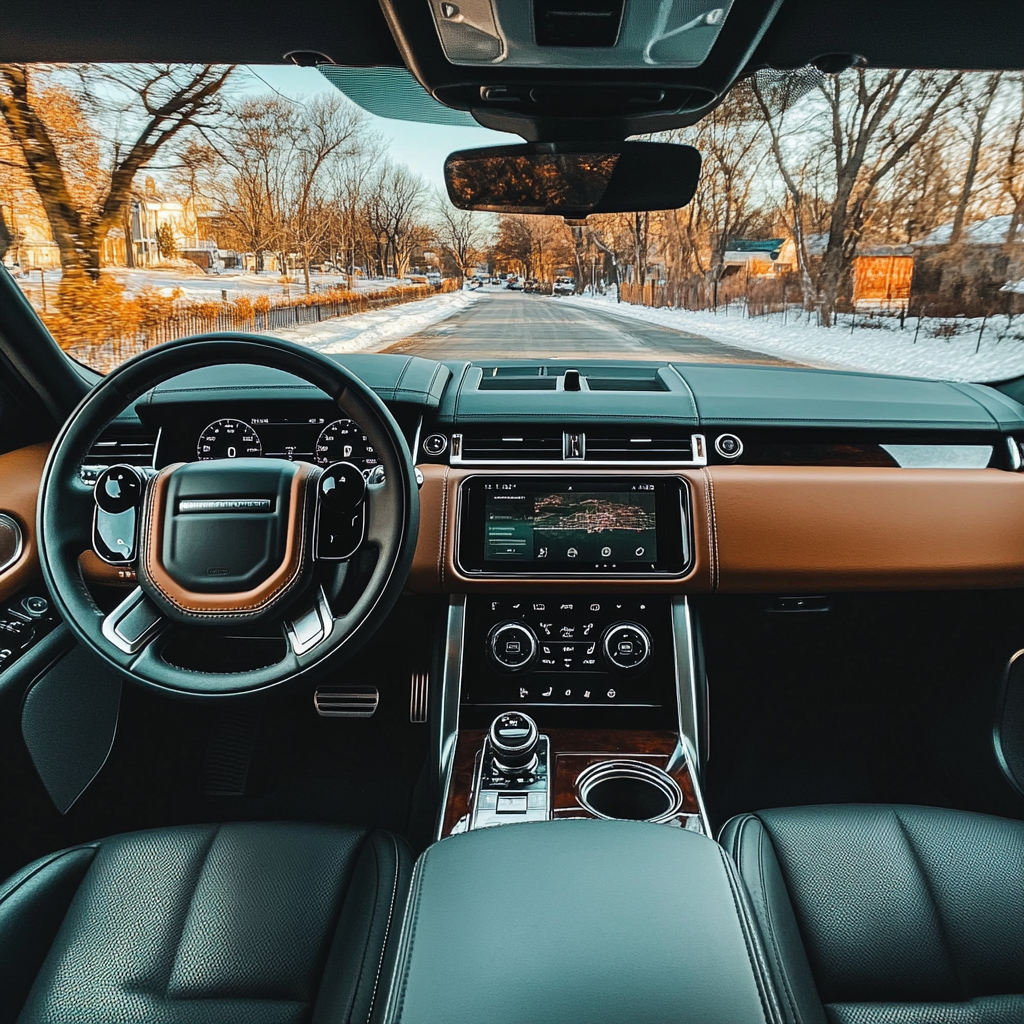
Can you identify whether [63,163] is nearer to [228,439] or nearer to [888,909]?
[228,439]

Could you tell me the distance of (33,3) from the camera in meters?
1.79

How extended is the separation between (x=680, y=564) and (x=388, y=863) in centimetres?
114

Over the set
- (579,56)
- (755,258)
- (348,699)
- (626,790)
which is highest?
(579,56)

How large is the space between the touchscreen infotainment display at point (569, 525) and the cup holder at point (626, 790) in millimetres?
582

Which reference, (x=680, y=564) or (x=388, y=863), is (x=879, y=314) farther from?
(x=388, y=863)

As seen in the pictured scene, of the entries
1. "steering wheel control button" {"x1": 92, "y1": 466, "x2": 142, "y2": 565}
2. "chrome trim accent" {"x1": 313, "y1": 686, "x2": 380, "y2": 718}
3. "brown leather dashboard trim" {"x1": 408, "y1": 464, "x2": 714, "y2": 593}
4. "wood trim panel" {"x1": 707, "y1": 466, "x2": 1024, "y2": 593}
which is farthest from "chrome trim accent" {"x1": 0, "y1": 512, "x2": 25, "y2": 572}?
"wood trim panel" {"x1": 707, "y1": 466, "x2": 1024, "y2": 593}

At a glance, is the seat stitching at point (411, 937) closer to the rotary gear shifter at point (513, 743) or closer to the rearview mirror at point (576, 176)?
the rotary gear shifter at point (513, 743)

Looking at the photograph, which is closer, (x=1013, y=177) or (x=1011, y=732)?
(x=1011, y=732)

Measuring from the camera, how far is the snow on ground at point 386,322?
2496 mm

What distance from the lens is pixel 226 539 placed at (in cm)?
153

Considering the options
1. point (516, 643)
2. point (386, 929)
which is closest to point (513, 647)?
point (516, 643)

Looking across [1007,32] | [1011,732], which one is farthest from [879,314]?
[1011,732]

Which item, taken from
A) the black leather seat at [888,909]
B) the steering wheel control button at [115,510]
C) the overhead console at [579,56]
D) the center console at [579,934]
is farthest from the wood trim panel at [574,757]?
the overhead console at [579,56]

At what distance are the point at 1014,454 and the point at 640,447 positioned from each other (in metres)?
1.19
